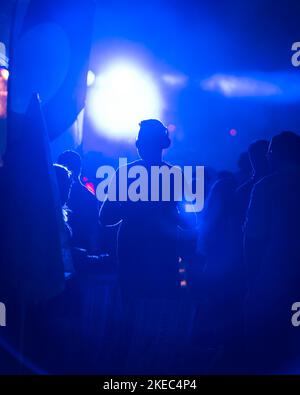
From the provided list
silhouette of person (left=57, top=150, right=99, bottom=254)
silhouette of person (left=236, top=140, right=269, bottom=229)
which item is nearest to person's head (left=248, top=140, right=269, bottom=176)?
silhouette of person (left=236, top=140, right=269, bottom=229)

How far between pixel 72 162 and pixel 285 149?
2.82ft

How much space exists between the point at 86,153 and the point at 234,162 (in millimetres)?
591

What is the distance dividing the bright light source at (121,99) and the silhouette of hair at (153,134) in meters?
0.03

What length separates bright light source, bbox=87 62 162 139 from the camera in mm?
1762


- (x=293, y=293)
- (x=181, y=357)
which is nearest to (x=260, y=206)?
(x=293, y=293)

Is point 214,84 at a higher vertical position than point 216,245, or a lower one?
higher

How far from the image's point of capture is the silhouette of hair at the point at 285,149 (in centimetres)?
178

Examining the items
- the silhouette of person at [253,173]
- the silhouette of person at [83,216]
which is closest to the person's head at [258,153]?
the silhouette of person at [253,173]

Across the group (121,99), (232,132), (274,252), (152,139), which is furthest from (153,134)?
(274,252)

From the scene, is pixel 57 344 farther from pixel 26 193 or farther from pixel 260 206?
pixel 260 206

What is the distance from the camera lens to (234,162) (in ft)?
5.82

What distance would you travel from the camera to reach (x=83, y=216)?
1785mm

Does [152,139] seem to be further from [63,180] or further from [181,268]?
[181,268]
